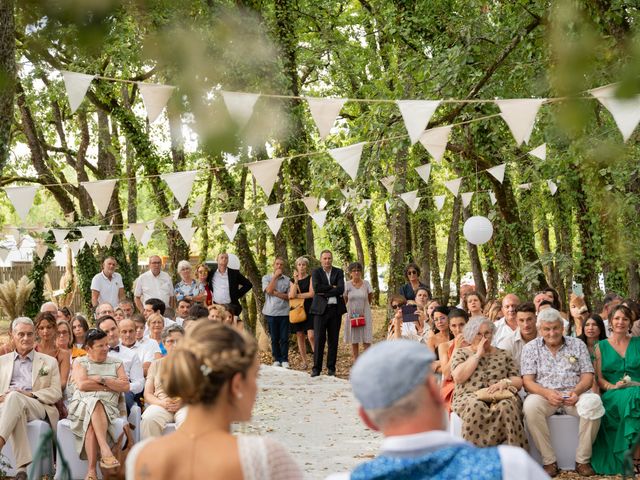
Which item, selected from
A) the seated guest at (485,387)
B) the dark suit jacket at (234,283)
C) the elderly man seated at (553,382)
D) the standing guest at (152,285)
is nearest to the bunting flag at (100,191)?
the standing guest at (152,285)

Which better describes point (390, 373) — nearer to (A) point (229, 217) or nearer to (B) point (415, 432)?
(B) point (415, 432)

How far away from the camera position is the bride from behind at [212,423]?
7.15 feet

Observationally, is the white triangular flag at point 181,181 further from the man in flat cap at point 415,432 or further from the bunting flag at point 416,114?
the man in flat cap at point 415,432

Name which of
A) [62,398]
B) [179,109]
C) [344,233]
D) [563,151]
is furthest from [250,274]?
[179,109]

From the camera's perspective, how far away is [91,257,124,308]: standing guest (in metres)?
11.9

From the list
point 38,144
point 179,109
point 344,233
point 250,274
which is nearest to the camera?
point 179,109

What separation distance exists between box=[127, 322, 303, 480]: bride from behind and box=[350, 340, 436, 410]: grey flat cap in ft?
1.26

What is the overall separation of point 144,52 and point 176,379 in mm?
1521

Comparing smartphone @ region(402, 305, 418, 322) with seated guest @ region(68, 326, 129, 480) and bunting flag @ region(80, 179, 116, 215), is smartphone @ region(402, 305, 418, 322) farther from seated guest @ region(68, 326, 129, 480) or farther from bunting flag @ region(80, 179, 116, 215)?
seated guest @ region(68, 326, 129, 480)

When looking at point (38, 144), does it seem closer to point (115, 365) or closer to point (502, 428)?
point (115, 365)

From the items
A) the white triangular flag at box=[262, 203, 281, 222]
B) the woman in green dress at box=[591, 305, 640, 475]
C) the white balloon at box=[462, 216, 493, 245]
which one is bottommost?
the woman in green dress at box=[591, 305, 640, 475]

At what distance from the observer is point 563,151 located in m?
12.5

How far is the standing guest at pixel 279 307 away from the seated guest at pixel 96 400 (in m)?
5.90

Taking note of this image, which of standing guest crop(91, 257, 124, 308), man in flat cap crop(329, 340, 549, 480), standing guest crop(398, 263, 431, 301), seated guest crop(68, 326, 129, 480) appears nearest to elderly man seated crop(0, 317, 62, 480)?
seated guest crop(68, 326, 129, 480)
